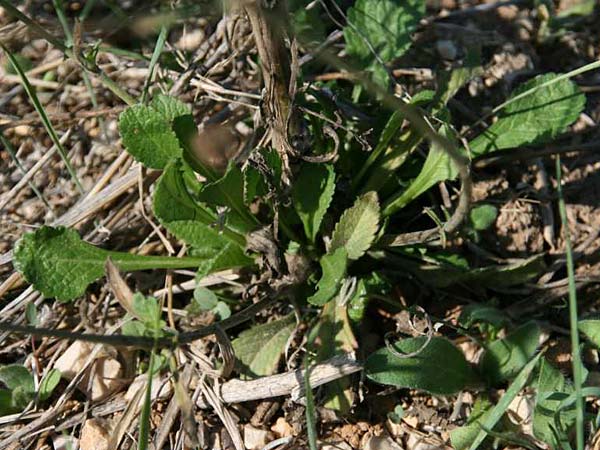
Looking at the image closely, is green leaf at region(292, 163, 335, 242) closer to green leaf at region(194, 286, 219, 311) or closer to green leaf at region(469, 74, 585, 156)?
green leaf at region(194, 286, 219, 311)

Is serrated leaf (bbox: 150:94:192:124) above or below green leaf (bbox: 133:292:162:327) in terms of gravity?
above

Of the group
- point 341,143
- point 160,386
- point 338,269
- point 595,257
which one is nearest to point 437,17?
point 341,143

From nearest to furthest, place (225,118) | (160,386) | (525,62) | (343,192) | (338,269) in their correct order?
(338,269) < (160,386) < (343,192) < (225,118) < (525,62)

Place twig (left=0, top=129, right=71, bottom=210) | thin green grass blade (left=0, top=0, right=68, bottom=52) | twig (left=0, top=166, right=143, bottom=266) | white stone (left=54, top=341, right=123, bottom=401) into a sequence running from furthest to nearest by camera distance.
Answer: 1. twig (left=0, top=129, right=71, bottom=210)
2. twig (left=0, top=166, right=143, bottom=266)
3. white stone (left=54, top=341, right=123, bottom=401)
4. thin green grass blade (left=0, top=0, right=68, bottom=52)

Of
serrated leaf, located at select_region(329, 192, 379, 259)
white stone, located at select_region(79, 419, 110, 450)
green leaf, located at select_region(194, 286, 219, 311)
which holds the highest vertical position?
serrated leaf, located at select_region(329, 192, 379, 259)

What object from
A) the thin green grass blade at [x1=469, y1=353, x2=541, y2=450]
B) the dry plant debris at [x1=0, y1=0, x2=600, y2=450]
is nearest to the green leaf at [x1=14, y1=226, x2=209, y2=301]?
the dry plant debris at [x1=0, y1=0, x2=600, y2=450]

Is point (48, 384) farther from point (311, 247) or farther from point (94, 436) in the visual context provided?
point (311, 247)

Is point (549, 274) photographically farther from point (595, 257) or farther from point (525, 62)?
point (525, 62)
